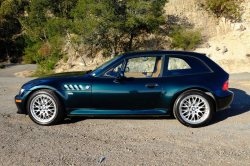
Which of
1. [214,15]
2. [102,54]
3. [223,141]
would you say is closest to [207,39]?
[214,15]

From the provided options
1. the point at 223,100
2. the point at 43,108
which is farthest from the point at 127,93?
the point at 223,100

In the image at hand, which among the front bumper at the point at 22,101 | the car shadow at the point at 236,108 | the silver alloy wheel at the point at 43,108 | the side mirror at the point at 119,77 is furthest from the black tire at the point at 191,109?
the front bumper at the point at 22,101

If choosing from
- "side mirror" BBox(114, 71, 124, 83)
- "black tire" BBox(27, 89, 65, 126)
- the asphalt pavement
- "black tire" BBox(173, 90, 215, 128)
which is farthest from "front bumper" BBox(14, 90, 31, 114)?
the asphalt pavement

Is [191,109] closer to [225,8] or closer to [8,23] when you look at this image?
[225,8]

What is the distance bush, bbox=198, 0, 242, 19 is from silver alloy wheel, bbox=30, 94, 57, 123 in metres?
23.5

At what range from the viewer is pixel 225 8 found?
23250 millimetres

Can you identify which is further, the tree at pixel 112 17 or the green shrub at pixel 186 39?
the green shrub at pixel 186 39

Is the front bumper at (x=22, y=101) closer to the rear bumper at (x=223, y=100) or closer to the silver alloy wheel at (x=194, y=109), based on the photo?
the silver alloy wheel at (x=194, y=109)

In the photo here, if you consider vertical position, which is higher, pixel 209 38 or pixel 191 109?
pixel 209 38

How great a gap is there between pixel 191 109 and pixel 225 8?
22991mm

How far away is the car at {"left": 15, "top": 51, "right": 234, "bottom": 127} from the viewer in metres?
4.16

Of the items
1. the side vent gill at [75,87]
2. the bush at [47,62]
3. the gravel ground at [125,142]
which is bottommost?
the bush at [47,62]

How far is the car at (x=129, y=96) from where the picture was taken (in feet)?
13.6

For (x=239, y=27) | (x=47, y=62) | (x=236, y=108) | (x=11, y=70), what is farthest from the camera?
(x=11, y=70)
